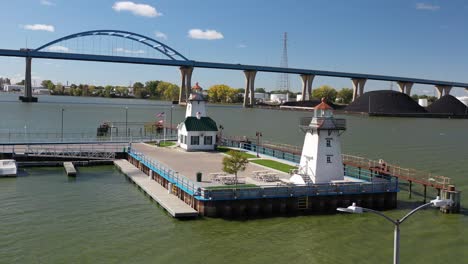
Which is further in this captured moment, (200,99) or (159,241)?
(200,99)

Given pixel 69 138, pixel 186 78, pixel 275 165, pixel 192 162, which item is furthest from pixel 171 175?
pixel 186 78

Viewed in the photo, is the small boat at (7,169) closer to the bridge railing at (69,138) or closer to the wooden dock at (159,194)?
the wooden dock at (159,194)

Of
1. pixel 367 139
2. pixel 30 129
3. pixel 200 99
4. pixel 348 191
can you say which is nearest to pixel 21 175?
pixel 200 99

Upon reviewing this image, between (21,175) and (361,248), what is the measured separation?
26110mm

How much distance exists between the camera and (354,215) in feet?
92.7

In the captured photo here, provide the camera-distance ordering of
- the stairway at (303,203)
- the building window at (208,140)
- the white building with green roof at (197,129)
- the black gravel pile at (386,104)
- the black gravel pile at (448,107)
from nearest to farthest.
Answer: the stairway at (303,203)
the white building with green roof at (197,129)
the building window at (208,140)
the black gravel pile at (386,104)
the black gravel pile at (448,107)

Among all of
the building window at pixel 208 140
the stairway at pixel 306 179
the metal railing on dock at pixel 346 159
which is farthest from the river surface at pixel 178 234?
the building window at pixel 208 140

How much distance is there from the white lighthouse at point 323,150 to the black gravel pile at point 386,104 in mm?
139982

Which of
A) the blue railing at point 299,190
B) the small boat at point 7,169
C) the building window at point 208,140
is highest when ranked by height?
the building window at point 208,140

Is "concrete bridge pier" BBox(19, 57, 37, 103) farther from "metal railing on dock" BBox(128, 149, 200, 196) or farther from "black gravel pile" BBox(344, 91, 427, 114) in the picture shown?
"metal railing on dock" BBox(128, 149, 200, 196)

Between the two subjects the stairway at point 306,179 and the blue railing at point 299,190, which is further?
the stairway at point 306,179

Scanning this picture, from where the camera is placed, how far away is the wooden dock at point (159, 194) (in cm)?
2612

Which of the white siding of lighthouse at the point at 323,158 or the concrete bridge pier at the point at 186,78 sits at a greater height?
the concrete bridge pier at the point at 186,78

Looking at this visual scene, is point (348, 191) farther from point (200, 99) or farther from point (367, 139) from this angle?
point (367, 139)
